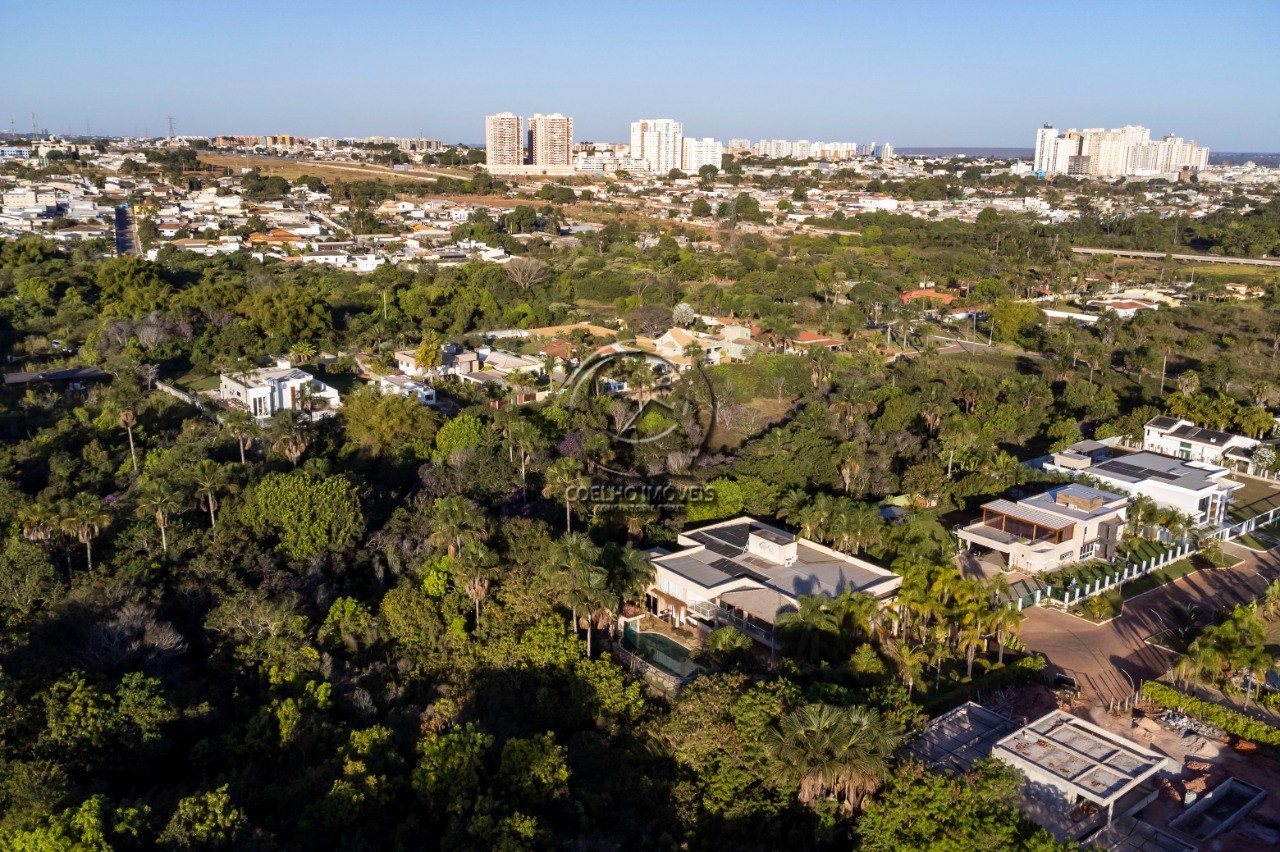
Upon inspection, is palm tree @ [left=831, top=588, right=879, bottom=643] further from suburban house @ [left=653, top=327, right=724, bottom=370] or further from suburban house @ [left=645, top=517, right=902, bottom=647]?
suburban house @ [left=653, top=327, right=724, bottom=370]

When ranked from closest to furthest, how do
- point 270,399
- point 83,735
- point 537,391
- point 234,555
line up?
point 83,735
point 234,555
point 270,399
point 537,391

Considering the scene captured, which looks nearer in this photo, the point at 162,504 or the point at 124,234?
the point at 162,504

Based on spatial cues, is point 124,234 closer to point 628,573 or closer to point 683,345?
point 683,345

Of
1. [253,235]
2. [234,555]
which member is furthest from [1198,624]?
[253,235]

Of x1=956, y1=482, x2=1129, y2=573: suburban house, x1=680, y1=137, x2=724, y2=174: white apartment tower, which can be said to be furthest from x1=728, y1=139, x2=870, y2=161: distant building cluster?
x1=956, y1=482, x2=1129, y2=573: suburban house

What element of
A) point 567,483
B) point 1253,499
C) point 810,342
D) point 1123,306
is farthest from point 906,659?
point 1123,306

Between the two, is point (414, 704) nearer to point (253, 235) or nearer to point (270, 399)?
point (270, 399)
